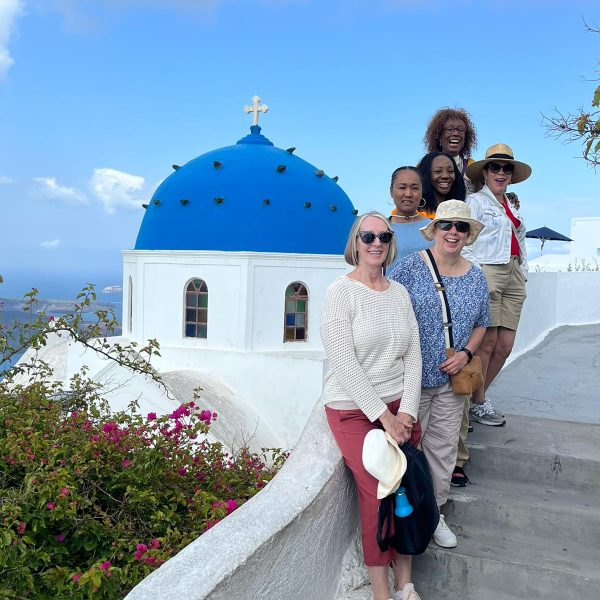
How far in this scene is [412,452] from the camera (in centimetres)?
269

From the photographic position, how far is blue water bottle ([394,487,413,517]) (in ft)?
8.52

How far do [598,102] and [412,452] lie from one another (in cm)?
198

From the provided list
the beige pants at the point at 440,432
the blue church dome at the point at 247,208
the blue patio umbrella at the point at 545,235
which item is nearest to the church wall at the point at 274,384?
the blue church dome at the point at 247,208

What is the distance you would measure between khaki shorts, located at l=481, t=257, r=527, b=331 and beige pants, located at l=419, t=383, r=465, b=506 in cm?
107

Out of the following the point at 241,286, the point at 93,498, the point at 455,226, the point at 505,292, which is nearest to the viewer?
the point at 455,226

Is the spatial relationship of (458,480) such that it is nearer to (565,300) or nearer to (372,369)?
(372,369)

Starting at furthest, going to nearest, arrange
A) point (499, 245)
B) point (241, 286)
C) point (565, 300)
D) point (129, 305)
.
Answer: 1. point (129, 305)
2. point (565, 300)
3. point (241, 286)
4. point (499, 245)

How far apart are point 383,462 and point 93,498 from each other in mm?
2388

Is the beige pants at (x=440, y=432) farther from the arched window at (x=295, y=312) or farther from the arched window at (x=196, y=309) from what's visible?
the arched window at (x=196, y=309)

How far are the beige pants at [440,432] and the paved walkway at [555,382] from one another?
288cm

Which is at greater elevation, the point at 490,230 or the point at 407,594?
the point at 490,230

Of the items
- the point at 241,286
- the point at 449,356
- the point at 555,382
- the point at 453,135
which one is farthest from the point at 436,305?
the point at 241,286

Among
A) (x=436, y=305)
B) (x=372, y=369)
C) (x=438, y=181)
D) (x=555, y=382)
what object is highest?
(x=438, y=181)

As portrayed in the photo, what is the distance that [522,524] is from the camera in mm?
3201
